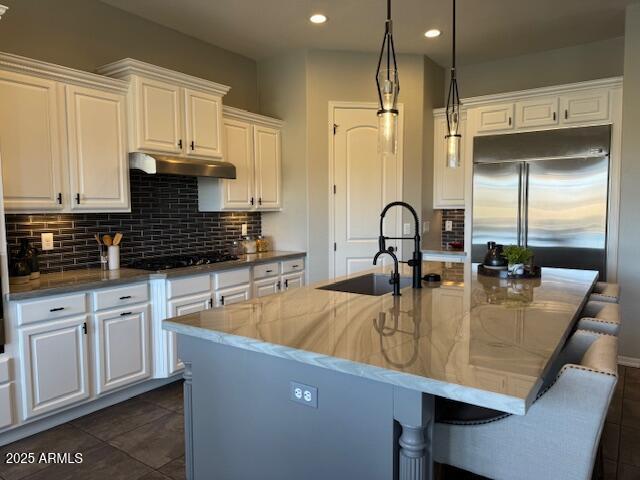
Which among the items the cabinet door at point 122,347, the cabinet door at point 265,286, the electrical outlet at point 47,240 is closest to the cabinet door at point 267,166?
the cabinet door at point 265,286

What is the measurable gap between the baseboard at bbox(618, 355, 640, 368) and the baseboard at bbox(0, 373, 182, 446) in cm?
370

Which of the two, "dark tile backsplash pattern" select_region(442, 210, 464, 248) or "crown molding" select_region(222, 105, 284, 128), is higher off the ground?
"crown molding" select_region(222, 105, 284, 128)

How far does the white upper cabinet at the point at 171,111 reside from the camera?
331cm

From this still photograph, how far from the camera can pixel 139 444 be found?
258 centimetres

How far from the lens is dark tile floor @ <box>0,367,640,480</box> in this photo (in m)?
2.29

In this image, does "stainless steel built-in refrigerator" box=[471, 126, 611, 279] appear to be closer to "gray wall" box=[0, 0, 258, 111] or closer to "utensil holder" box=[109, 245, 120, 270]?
"gray wall" box=[0, 0, 258, 111]

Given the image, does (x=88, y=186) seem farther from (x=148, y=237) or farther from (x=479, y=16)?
(x=479, y=16)

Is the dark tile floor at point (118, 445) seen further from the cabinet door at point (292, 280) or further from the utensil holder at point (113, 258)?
the cabinet door at point (292, 280)

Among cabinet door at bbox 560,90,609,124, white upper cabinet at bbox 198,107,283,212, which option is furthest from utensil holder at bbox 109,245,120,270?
cabinet door at bbox 560,90,609,124

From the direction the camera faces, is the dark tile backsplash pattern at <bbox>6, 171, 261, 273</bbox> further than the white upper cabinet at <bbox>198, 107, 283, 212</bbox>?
No

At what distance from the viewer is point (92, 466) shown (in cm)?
237

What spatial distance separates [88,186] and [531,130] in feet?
12.5

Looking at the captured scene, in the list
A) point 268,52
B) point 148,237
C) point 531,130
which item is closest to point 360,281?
point 148,237

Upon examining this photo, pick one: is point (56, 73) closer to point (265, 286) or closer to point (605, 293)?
point (265, 286)
